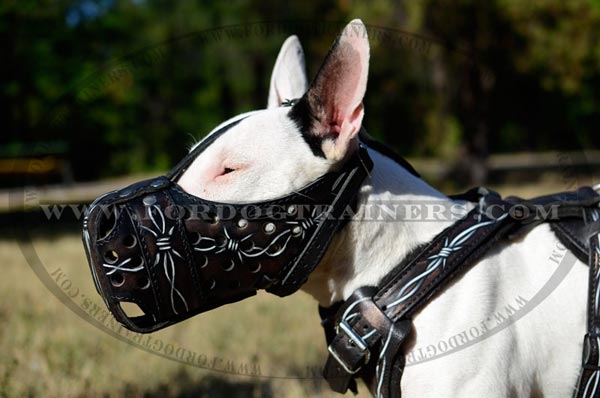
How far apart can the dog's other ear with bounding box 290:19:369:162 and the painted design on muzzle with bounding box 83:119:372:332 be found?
0.28ft

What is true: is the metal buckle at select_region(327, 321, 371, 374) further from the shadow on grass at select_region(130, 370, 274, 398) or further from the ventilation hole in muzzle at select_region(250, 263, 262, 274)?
the shadow on grass at select_region(130, 370, 274, 398)

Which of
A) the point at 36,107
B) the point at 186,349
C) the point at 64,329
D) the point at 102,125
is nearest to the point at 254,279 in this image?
the point at 186,349

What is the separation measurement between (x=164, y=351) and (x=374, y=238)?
6.91 ft

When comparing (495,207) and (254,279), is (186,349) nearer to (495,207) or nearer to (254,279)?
(254,279)

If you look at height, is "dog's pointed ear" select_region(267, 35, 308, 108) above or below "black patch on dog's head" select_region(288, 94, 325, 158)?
above

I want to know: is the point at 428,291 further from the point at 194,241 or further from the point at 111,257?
the point at 111,257

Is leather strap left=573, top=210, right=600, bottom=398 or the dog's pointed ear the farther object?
the dog's pointed ear

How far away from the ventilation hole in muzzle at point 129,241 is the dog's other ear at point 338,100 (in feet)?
1.80

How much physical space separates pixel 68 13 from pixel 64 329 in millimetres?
9080

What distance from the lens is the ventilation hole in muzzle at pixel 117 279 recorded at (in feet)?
5.31

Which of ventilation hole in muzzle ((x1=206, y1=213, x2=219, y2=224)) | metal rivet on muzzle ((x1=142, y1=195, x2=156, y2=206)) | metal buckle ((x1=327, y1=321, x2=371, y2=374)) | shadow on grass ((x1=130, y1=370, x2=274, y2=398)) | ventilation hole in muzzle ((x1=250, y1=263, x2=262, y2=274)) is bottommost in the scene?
shadow on grass ((x1=130, y1=370, x2=274, y2=398))

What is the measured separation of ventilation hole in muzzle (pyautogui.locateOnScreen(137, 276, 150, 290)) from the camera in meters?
1.63

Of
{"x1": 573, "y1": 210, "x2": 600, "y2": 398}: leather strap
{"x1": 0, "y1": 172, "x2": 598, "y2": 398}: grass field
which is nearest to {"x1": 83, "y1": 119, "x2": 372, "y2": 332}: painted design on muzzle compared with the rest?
{"x1": 573, "y1": 210, "x2": 600, "y2": 398}: leather strap

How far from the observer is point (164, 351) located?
345 centimetres
